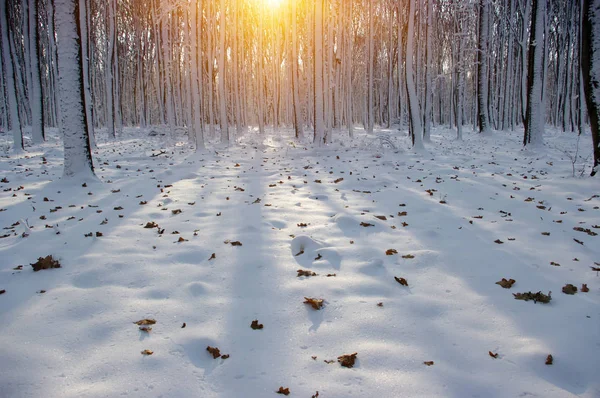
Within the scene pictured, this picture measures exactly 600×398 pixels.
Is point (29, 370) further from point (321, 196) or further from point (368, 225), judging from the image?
point (321, 196)

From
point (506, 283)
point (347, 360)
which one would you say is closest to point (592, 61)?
point (506, 283)

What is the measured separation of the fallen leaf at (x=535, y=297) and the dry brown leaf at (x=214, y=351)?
2.21 metres

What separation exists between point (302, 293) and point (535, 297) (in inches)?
69.4

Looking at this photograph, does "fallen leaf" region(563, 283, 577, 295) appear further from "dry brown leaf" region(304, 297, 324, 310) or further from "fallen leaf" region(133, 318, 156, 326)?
"fallen leaf" region(133, 318, 156, 326)

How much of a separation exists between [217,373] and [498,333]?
1788 mm

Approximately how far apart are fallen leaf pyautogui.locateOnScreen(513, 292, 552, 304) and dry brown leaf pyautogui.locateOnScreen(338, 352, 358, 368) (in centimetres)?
147

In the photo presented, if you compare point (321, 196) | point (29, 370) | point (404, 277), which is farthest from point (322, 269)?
point (321, 196)

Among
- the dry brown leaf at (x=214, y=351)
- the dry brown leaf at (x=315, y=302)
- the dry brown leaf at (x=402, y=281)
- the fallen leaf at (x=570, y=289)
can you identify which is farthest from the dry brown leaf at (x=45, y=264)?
the fallen leaf at (x=570, y=289)

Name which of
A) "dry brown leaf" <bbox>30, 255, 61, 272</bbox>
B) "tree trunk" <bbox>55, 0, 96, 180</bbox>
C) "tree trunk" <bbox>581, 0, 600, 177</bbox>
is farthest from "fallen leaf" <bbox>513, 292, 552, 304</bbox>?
"tree trunk" <bbox>55, 0, 96, 180</bbox>

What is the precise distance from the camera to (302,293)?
279cm

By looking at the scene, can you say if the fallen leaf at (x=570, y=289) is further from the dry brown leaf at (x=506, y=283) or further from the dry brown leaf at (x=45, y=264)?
the dry brown leaf at (x=45, y=264)

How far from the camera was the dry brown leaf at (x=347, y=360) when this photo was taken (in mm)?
2004

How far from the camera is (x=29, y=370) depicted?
1913 mm

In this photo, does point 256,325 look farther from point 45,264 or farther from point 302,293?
point 45,264
